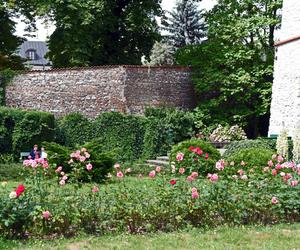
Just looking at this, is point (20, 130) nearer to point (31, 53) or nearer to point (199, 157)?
point (199, 157)

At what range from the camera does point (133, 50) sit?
2312cm

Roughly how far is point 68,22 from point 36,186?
14709 millimetres

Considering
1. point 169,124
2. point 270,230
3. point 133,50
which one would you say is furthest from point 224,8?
point 270,230

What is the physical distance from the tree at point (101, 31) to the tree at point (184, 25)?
570 inches

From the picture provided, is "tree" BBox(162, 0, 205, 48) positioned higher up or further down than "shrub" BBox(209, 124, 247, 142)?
higher up

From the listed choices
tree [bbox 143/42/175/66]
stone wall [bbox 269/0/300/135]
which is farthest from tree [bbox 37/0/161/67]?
tree [bbox 143/42/175/66]

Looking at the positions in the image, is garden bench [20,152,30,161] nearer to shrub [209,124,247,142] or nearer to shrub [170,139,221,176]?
shrub [170,139,221,176]

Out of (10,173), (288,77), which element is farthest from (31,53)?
(10,173)

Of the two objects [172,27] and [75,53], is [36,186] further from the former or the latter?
[172,27]

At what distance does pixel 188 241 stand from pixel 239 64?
1413 cm

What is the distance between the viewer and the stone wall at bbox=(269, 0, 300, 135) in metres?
15.5

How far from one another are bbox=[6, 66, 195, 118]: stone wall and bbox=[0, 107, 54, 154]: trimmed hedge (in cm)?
208

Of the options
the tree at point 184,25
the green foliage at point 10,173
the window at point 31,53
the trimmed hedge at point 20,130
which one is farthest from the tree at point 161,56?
the window at point 31,53

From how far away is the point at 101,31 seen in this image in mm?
21297
